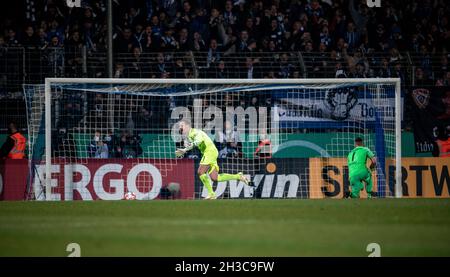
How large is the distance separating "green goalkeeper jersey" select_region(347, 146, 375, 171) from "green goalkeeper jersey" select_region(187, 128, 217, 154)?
315 cm

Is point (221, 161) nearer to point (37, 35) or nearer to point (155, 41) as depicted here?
point (155, 41)

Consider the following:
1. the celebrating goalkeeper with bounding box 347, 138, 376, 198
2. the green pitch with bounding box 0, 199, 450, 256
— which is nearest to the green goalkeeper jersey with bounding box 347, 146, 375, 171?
the celebrating goalkeeper with bounding box 347, 138, 376, 198

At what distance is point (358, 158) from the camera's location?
21.2 metres

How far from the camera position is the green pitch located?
10.1 m

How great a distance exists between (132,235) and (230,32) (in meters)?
15.1

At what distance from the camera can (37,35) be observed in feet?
82.5

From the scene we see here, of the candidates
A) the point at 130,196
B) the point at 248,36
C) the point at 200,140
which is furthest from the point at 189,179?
the point at 248,36

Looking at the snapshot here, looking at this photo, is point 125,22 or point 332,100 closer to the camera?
point 332,100

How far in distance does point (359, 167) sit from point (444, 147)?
131 inches

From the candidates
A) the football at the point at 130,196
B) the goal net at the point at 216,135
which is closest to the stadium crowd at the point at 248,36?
the goal net at the point at 216,135

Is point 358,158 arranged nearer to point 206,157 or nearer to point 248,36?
point 206,157

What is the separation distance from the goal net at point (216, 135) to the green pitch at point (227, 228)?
483 cm
